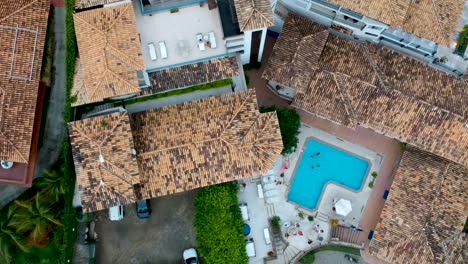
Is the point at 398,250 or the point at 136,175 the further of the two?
the point at 398,250

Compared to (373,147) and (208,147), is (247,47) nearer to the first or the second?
(208,147)

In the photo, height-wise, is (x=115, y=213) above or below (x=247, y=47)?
below

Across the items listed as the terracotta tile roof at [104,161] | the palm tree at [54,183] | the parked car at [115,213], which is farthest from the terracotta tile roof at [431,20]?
the palm tree at [54,183]

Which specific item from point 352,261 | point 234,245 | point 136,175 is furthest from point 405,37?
point 136,175

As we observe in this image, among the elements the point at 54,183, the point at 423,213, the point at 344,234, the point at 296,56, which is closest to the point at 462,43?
the point at 423,213

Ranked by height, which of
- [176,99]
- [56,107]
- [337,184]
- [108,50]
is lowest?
[337,184]

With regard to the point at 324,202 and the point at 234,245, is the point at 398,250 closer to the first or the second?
the point at 324,202

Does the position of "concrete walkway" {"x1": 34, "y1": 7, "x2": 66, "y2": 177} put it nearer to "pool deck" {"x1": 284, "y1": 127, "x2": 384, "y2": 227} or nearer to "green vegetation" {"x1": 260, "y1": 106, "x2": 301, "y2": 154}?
"green vegetation" {"x1": 260, "y1": 106, "x2": 301, "y2": 154}
